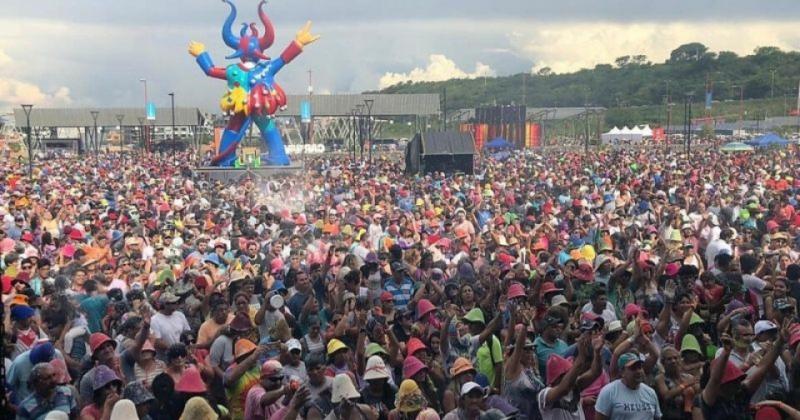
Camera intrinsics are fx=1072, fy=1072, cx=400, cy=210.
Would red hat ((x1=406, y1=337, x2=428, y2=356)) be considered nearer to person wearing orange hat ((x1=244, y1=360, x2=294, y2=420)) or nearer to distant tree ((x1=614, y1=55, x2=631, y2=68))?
person wearing orange hat ((x1=244, y1=360, x2=294, y2=420))

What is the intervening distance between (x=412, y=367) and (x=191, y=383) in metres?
1.33

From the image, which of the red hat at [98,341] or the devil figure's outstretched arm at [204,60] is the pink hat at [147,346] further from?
the devil figure's outstretched arm at [204,60]

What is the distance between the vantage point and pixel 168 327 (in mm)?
8320

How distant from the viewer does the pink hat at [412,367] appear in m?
6.53

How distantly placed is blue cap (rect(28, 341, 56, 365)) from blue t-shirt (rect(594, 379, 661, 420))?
3.38m

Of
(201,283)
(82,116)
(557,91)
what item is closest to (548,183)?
(201,283)

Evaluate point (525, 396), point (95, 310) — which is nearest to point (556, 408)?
point (525, 396)

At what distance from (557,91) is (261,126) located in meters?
77.0

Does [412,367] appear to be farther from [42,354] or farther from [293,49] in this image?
[293,49]

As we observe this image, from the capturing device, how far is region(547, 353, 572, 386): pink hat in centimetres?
626

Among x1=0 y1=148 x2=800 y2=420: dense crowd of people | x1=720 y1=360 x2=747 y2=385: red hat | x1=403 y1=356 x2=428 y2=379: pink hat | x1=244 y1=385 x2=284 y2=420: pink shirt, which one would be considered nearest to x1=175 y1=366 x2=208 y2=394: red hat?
x1=0 y1=148 x2=800 y2=420: dense crowd of people

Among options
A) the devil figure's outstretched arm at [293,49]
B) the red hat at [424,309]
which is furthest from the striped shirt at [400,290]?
the devil figure's outstretched arm at [293,49]

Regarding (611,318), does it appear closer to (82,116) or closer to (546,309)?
(546,309)

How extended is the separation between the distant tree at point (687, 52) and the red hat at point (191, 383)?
11635 centimetres
